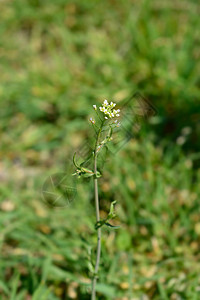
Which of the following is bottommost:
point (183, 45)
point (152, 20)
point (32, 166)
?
point (32, 166)

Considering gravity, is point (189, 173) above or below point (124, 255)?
above

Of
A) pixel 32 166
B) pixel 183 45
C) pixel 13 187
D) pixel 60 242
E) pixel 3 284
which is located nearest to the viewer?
pixel 3 284

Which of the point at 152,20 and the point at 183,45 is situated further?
the point at 152,20

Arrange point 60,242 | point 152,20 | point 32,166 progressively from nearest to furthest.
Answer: point 60,242 → point 32,166 → point 152,20

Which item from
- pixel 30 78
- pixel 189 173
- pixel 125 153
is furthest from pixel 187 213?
pixel 30 78

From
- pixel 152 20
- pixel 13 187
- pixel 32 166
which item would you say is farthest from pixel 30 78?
pixel 152 20

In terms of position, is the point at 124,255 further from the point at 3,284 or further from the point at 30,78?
the point at 30,78
